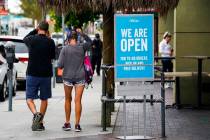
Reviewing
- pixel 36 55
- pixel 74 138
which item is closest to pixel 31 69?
→ pixel 36 55

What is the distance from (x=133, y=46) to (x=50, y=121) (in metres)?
3.15

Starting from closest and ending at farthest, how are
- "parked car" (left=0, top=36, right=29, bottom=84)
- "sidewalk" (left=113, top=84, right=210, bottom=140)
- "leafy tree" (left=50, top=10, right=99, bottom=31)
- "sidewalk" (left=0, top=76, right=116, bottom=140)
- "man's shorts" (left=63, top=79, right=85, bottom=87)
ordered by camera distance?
"sidewalk" (left=113, top=84, right=210, bottom=140), "sidewalk" (left=0, top=76, right=116, bottom=140), "man's shorts" (left=63, top=79, right=85, bottom=87), "leafy tree" (left=50, top=10, right=99, bottom=31), "parked car" (left=0, top=36, right=29, bottom=84)

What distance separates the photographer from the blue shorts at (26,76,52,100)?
1159 centimetres

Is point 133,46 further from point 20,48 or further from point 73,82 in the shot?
point 20,48

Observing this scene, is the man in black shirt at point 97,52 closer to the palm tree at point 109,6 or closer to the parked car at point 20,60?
the parked car at point 20,60

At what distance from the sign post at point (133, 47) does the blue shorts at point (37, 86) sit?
1789 millimetres

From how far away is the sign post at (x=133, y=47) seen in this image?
10320 millimetres

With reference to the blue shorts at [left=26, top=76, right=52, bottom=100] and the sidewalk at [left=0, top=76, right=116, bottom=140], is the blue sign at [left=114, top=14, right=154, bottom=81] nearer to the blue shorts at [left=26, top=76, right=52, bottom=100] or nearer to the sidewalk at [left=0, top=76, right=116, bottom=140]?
the sidewalk at [left=0, top=76, right=116, bottom=140]

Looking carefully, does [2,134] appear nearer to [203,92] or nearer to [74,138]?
[74,138]

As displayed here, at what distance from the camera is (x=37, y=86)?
460 inches

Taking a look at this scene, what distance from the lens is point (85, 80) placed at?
11414 mm

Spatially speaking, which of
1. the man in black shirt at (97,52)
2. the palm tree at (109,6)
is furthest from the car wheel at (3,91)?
the man in black shirt at (97,52)

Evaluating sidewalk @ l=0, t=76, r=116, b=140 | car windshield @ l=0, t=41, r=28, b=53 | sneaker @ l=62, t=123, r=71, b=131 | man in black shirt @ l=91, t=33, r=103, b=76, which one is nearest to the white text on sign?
sidewalk @ l=0, t=76, r=116, b=140

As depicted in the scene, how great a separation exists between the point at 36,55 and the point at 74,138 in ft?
5.94
